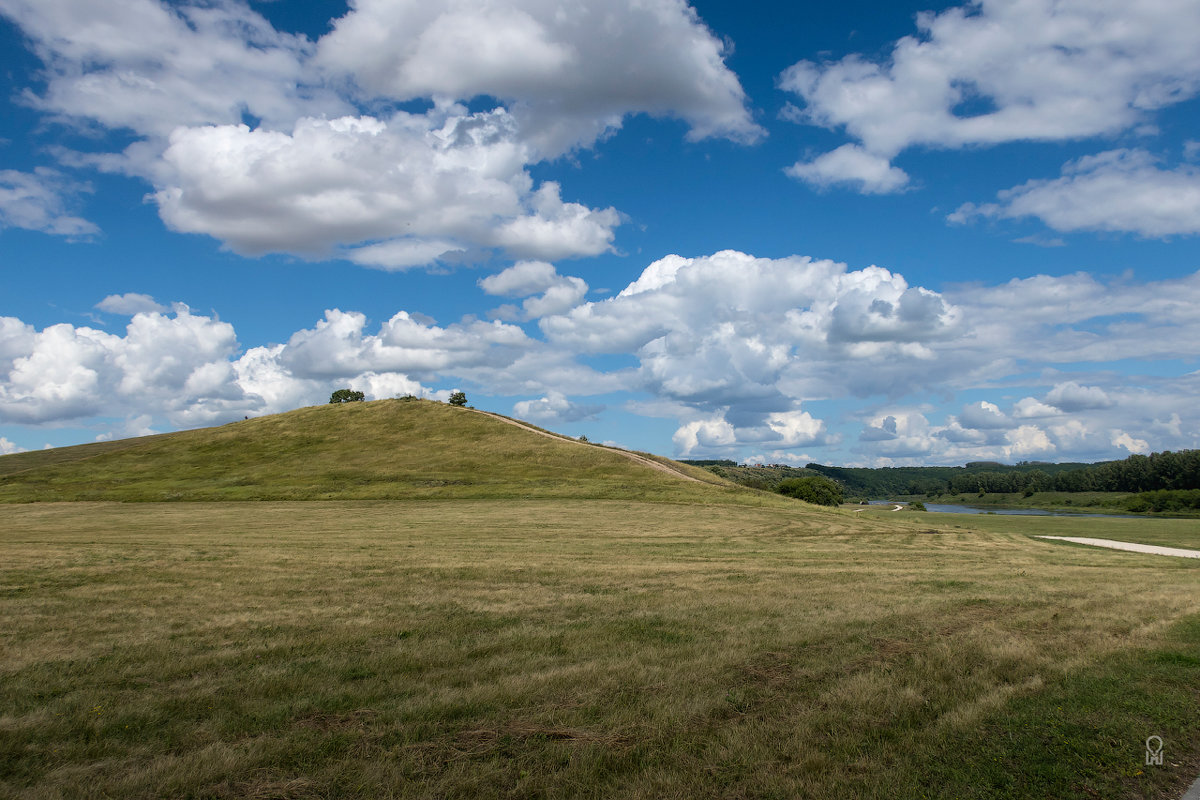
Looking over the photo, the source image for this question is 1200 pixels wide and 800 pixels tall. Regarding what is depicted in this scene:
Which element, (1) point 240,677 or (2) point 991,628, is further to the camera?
(2) point 991,628

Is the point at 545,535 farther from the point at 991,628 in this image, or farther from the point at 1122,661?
the point at 1122,661

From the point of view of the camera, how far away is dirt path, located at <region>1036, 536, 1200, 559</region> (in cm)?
3862

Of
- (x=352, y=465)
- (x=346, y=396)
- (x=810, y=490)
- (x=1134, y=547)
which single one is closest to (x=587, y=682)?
(x=1134, y=547)

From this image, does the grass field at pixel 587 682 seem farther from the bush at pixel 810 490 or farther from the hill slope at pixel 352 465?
the bush at pixel 810 490

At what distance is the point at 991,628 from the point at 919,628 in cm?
158

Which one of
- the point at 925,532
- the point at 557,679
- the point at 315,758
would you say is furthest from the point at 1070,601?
the point at 925,532

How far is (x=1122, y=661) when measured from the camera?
1182 centimetres

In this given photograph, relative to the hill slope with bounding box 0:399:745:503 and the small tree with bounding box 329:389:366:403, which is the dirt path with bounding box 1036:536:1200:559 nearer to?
the hill slope with bounding box 0:399:745:503

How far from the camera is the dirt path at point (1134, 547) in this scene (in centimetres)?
3862

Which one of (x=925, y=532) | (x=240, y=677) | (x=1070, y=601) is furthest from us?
(x=925, y=532)

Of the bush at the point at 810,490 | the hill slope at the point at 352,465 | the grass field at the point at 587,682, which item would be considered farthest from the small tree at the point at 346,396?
the grass field at the point at 587,682

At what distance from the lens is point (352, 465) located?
89062 mm

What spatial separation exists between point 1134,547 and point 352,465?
83123mm

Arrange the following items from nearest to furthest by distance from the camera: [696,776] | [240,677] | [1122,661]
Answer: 1. [696,776]
2. [240,677]
3. [1122,661]
